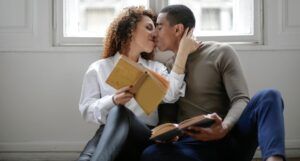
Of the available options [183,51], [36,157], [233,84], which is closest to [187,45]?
[183,51]

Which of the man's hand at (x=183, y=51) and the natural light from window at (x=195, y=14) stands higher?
the natural light from window at (x=195, y=14)

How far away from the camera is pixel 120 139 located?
1.55 metres

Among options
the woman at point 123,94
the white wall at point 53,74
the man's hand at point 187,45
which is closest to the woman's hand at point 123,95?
the woman at point 123,94

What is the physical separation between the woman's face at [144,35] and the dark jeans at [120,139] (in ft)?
1.60

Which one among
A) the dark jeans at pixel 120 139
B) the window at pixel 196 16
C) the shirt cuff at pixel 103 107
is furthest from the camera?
the window at pixel 196 16

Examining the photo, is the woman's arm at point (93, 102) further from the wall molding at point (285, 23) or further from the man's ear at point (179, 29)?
the wall molding at point (285, 23)

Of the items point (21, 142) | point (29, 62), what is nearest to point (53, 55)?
point (29, 62)

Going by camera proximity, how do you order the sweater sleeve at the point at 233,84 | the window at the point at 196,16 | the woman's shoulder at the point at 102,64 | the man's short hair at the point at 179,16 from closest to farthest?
the sweater sleeve at the point at 233,84, the man's short hair at the point at 179,16, the woman's shoulder at the point at 102,64, the window at the point at 196,16

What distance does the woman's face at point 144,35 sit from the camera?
204 centimetres

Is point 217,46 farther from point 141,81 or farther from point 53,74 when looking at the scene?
point 53,74

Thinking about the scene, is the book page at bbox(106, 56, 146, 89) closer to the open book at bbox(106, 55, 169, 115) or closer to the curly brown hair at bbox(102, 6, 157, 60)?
the open book at bbox(106, 55, 169, 115)

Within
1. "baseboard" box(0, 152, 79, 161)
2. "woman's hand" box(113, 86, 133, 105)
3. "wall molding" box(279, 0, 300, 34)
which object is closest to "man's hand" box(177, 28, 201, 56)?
"woman's hand" box(113, 86, 133, 105)

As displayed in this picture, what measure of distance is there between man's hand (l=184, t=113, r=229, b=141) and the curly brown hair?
0.74 m

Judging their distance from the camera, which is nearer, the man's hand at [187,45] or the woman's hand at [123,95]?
the woman's hand at [123,95]
